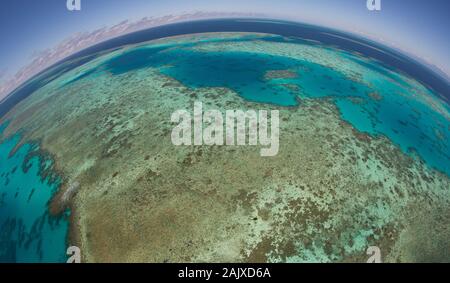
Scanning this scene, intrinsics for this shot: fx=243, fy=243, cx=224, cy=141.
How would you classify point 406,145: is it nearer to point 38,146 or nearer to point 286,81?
point 286,81

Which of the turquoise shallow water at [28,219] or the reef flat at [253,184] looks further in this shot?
the turquoise shallow water at [28,219]

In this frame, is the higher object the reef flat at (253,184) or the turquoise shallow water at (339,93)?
the turquoise shallow water at (339,93)

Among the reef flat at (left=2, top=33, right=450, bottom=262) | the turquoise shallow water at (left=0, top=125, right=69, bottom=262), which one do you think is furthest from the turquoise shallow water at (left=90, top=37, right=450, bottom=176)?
the turquoise shallow water at (left=0, top=125, right=69, bottom=262)

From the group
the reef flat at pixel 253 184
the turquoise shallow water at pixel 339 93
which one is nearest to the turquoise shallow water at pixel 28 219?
the reef flat at pixel 253 184

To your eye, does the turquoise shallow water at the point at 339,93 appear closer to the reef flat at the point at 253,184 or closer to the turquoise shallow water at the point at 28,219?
the reef flat at the point at 253,184

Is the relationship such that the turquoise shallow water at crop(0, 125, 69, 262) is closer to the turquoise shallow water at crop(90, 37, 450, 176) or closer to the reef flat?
the reef flat

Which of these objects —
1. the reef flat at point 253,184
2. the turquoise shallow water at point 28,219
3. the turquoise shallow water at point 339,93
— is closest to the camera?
the reef flat at point 253,184
